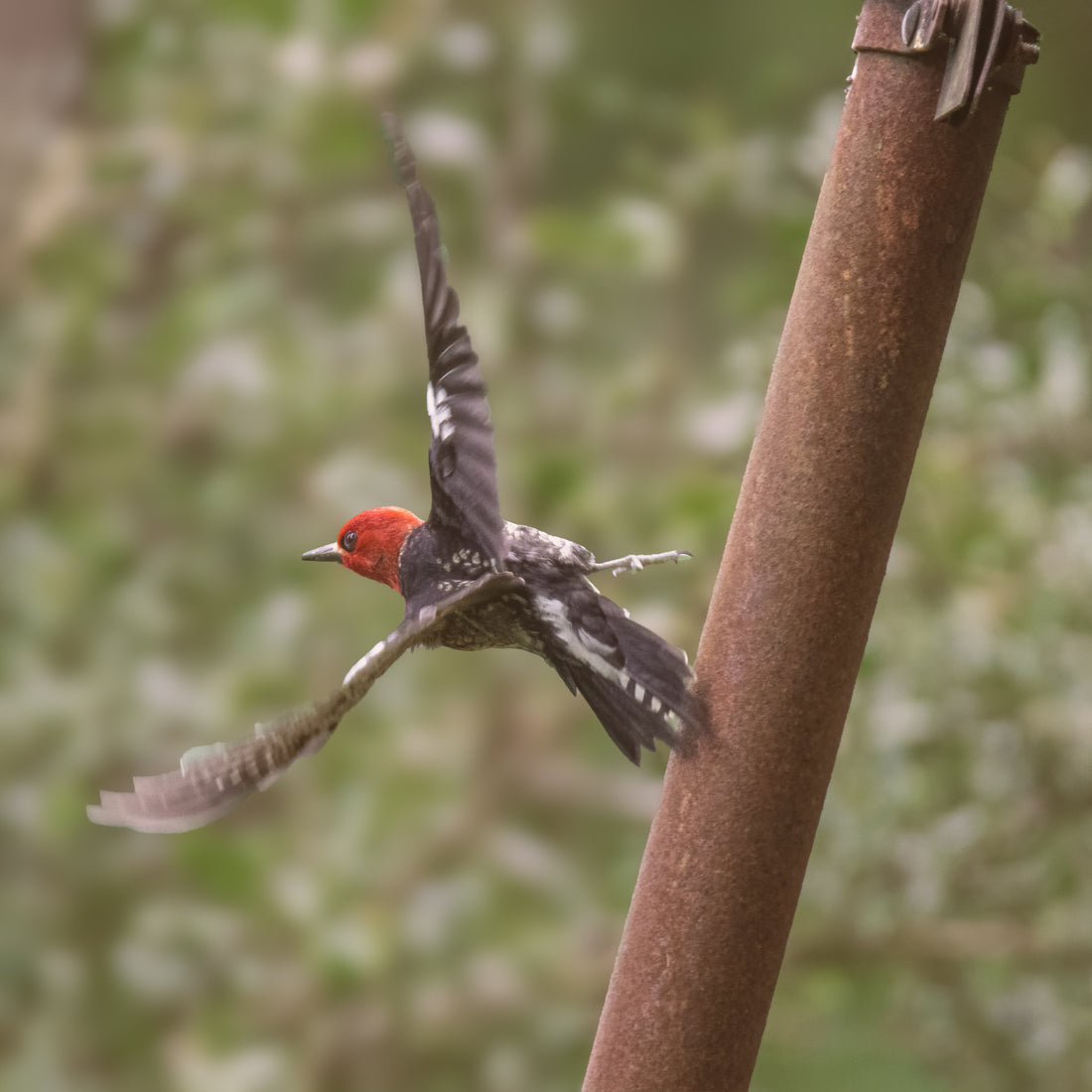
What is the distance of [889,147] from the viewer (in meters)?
0.45

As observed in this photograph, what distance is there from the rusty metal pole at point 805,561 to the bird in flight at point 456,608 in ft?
0.10

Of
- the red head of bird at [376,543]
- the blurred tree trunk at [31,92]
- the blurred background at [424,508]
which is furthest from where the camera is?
the blurred tree trunk at [31,92]

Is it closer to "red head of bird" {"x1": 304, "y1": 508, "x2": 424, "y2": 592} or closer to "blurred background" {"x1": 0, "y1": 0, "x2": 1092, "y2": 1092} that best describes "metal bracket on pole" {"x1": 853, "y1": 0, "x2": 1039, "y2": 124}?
"red head of bird" {"x1": 304, "y1": 508, "x2": 424, "y2": 592}

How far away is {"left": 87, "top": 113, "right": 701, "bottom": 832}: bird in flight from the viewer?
1.37ft

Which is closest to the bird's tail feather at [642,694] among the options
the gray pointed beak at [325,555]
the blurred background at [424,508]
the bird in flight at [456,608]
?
the bird in flight at [456,608]

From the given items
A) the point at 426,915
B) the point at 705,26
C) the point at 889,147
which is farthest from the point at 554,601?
the point at 705,26

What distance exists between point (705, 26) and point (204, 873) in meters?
0.98

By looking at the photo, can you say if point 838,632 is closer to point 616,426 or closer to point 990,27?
point 990,27

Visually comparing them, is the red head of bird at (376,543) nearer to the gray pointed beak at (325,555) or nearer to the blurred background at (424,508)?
the gray pointed beak at (325,555)

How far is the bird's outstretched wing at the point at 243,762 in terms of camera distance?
412 mm

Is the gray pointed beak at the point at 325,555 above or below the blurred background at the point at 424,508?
below

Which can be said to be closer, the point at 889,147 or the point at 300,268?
the point at 889,147

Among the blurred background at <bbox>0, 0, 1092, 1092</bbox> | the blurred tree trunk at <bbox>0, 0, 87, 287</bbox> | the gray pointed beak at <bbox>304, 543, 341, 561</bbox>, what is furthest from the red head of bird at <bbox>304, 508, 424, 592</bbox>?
the blurred tree trunk at <bbox>0, 0, 87, 287</bbox>

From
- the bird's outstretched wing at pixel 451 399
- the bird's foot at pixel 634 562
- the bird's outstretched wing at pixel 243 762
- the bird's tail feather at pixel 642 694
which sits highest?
the bird's foot at pixel 634 562
